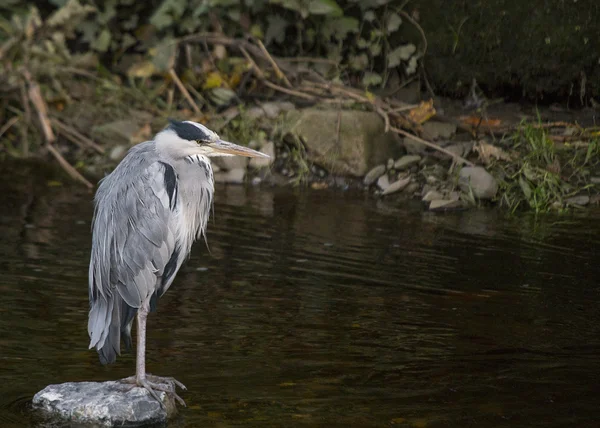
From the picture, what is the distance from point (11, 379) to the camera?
438 cm

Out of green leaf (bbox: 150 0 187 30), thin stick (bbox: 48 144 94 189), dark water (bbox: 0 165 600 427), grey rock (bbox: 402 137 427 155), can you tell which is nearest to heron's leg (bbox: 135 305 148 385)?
dark water (bbox: 0 165 600 427)

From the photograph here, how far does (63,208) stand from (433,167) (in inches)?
122

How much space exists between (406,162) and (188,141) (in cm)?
470

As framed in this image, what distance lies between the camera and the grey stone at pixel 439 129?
9.27 metres

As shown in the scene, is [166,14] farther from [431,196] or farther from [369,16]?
[431,196]

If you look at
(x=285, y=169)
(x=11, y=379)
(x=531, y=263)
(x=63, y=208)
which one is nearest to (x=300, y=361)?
(x=11, y=379)

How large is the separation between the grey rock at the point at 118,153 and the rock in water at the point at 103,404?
579cm

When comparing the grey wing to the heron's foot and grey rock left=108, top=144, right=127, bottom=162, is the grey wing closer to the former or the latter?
the heron's foot

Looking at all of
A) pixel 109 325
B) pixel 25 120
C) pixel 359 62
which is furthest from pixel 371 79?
pixel 109 325

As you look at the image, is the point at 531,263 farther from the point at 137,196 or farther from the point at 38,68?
the point at 38,68

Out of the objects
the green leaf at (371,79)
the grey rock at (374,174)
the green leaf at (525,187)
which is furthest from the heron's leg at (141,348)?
the green leaf at (371,79)

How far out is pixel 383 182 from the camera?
889 cm

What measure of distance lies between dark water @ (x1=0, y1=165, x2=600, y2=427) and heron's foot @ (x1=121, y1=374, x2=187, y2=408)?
0.25 ft

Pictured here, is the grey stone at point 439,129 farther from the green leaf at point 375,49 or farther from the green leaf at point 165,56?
the green leaf at point 165,56
